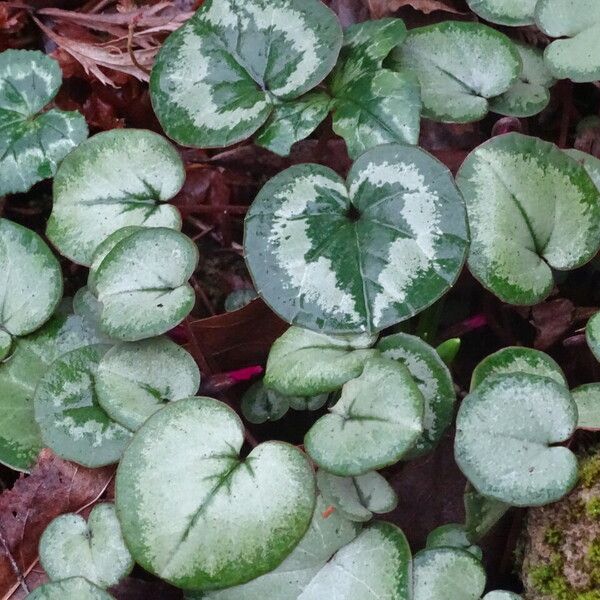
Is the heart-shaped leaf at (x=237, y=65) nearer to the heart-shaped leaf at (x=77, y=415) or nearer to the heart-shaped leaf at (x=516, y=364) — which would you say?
the heart-shaped leaf at (x=77, y=415)

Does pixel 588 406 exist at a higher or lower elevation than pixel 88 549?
higher

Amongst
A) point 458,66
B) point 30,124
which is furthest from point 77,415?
point 458,66

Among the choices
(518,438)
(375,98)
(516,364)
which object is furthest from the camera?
(375,98)

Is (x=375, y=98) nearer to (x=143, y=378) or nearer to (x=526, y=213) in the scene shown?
(x=526, y=213)

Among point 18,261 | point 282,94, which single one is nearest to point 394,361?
point 282,94

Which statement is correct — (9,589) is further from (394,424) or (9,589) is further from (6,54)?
(6,54)

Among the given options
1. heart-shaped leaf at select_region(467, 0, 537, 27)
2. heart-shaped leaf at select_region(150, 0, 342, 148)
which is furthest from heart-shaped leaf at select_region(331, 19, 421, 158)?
heart-shaped leaf at select_region(467, 0, 537, 27)

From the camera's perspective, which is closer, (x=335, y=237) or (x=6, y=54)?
(x=335, y=237)

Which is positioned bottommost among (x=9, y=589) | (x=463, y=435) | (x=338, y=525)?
(x=9, y=589)
